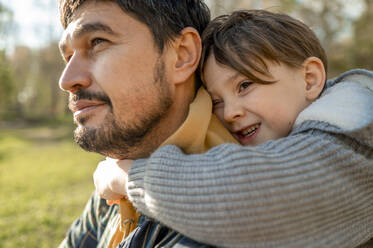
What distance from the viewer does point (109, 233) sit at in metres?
2.19

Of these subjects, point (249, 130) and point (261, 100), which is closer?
point (261, 100)

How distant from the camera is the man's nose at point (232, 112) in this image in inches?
74.7

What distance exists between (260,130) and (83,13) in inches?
49.7

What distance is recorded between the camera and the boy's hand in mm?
1800

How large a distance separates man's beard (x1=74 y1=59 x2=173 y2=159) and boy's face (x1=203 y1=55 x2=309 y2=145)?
1.04ft

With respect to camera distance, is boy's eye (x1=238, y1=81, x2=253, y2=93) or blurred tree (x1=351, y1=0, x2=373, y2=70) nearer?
boy's eye (x1=238, y1=81, x2=253, y2=93)

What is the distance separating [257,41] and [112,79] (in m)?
0.86

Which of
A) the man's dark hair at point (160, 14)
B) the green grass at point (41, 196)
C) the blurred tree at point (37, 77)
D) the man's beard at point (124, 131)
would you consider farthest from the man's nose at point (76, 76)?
the blurred tree at point (37, 77)

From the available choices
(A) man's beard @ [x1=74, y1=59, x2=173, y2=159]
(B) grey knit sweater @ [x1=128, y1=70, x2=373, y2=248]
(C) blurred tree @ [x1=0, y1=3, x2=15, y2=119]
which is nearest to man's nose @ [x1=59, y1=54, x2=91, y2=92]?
(A) man's beard @ [x1=74, y1=59, x2=173, y2=159]

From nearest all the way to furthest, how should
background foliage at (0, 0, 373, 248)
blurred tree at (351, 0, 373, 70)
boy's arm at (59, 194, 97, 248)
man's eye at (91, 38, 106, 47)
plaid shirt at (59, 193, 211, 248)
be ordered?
plaid shirt at (59, 193, 211, 248), man's eye at (91, 38, 106, 47), boy's arm at (59, 194, 97, 248), background foliage at (0, 0, 373, 248), blurred tree at (351, 0, 373, 70)

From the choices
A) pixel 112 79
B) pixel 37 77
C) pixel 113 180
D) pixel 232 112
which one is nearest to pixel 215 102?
pixel 232 112

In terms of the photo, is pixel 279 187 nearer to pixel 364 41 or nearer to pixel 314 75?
pixel 314 75

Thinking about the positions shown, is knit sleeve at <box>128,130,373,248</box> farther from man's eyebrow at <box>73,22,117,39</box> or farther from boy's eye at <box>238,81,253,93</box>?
man's eyebrow at <box>73,22,117,39</box>

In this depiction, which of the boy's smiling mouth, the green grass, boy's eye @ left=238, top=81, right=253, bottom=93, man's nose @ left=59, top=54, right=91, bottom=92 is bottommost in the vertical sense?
the green grass
